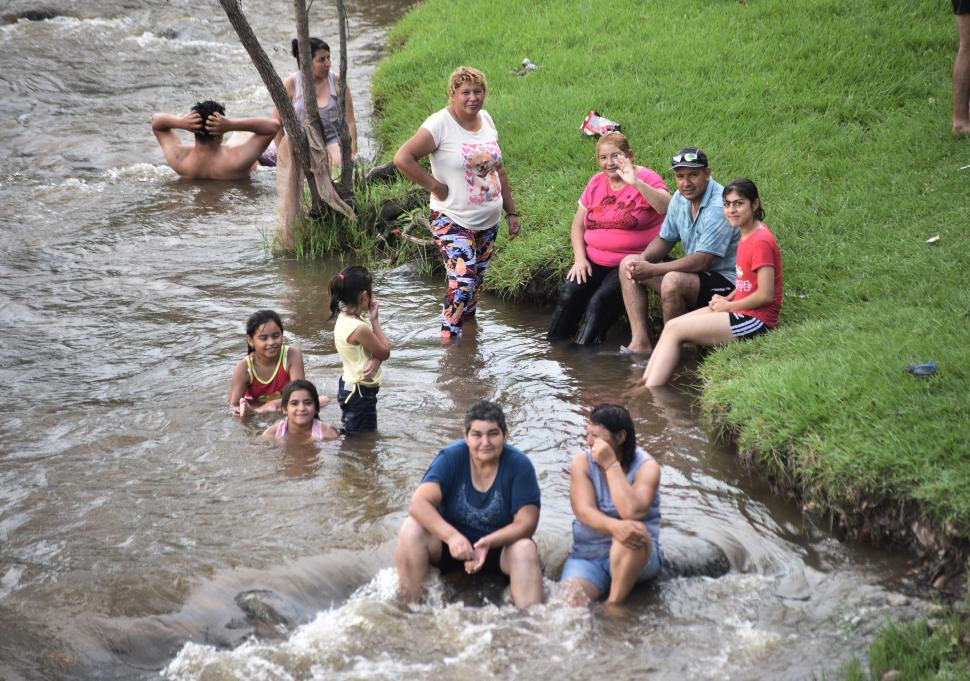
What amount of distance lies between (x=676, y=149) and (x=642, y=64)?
2.25 meters

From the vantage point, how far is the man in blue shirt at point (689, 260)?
810cm

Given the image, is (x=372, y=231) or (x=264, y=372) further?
(x=372, y=231)

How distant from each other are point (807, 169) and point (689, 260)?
2492 mm

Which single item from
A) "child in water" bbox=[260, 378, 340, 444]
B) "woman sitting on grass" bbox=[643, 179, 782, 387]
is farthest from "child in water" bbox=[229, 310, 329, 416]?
"woman sitting on grass" bbox=[643, 179, 782, 387]

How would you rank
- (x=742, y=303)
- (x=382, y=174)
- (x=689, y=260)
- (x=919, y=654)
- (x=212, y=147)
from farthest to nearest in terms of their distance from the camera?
(x=212, y=147) → (x=382, y=174) → (x=689, y=260) → (x=742, y=303) → (x=919, y=654)

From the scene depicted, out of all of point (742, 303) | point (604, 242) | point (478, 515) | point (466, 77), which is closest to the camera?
point (478, 515)

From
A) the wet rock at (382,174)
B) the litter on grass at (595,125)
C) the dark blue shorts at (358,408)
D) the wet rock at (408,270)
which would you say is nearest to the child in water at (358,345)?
the dark blue shorts at (358,408)

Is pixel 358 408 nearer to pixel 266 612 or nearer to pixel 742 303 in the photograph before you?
pixel 266 612

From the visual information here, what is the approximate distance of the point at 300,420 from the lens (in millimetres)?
7074

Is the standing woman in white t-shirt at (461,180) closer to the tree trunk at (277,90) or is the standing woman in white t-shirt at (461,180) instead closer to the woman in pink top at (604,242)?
the woman in pink top at (604,242)

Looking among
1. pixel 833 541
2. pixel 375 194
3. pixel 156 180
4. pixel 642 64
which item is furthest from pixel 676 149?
pixel 156 180

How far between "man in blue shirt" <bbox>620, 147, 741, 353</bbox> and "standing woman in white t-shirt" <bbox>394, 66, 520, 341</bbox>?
44.5 inches

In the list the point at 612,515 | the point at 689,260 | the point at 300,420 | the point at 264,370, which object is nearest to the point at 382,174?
the point at 264,370

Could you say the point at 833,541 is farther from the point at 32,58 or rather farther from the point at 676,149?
the point at 32,58
